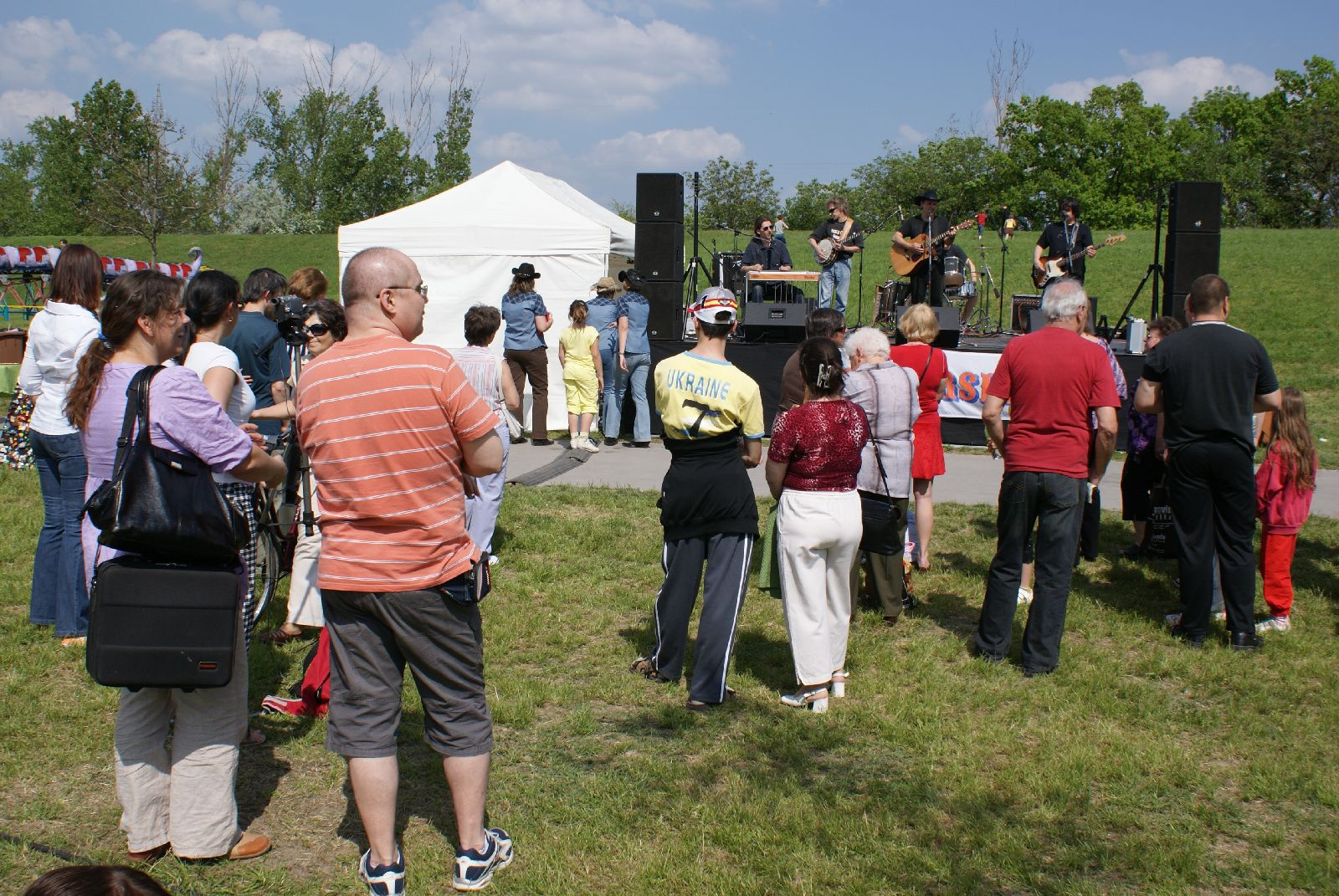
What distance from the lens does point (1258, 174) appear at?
51.6m

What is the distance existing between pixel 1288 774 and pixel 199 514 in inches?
157

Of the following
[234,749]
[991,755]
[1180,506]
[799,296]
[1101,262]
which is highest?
[1101,262]

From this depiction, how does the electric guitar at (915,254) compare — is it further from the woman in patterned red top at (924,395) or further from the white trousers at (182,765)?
the white trousers at (182,765)

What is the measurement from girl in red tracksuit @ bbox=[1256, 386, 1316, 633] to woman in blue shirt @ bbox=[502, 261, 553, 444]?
698 centimetres

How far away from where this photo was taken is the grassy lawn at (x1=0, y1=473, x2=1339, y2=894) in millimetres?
3240

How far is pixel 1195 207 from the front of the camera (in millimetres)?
11172

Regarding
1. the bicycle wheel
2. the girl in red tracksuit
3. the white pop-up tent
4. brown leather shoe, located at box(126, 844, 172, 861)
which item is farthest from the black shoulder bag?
the white pop-up tent

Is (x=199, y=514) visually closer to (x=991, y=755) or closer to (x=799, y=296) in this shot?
(x=991, y=755)

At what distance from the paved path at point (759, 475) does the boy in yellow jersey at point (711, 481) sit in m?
3.73

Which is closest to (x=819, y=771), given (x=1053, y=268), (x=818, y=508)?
(x=818, y=508)

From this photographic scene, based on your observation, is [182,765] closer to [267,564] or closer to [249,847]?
[249,847]

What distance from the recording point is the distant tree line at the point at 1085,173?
4872cm

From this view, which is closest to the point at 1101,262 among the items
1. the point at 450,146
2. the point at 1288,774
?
the point at 1288,774

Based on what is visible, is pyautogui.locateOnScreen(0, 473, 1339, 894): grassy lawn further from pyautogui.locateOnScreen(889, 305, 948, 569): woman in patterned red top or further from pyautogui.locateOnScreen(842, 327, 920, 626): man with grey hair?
pyautogui.locateOnScreen(842, 327, 920, 626): man with grey hair
